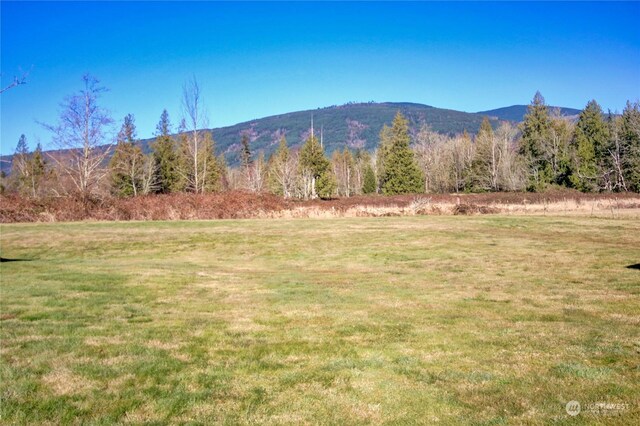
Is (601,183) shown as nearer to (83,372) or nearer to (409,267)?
(409,267)

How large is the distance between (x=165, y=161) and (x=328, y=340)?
62518mm

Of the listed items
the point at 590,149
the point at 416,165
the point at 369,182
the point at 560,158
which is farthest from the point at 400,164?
the point at 369,182

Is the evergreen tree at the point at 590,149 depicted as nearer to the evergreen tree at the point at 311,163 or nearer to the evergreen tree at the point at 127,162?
the evergreen tree at the point at 311,163

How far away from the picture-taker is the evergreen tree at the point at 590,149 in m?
59.0

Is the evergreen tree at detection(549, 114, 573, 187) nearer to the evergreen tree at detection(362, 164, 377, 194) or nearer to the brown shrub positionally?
the evergreen tree at detection(362, 164, 377, 194)

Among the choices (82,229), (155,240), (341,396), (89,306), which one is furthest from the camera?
(82,229)

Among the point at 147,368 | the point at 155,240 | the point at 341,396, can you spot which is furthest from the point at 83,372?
the point at 155,240

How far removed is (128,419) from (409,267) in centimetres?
1140

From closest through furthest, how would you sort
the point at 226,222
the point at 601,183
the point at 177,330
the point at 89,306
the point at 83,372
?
the point at 83,372 < the point at 177,330 < the point at 89,306 < the point at 226,222 < the point at 601,183

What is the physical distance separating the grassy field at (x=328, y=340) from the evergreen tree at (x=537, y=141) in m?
51.8

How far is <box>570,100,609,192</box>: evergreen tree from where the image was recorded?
59.0 m

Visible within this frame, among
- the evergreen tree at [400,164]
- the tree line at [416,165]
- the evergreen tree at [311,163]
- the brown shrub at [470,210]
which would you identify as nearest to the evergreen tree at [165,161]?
the tree line at [416,165]

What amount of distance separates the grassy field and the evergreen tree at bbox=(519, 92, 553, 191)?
5182 centimetres

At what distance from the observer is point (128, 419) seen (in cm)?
456
